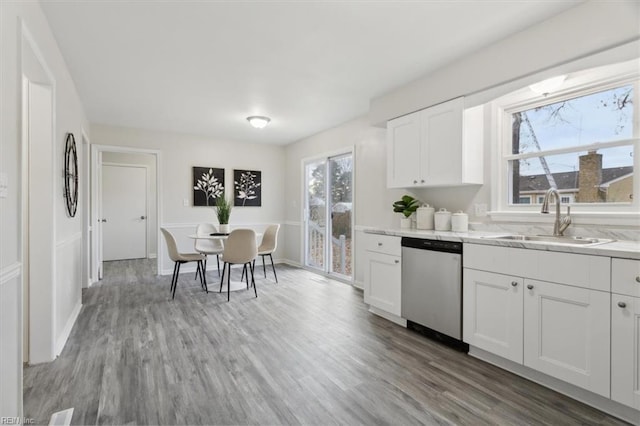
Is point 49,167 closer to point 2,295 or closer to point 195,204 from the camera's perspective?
point 2,295

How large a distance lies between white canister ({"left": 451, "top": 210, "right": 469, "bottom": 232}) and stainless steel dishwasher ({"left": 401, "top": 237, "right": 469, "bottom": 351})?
1.30 ft

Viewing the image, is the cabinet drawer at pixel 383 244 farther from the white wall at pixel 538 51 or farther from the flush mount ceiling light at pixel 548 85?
the flush mount ceiling light at pixel 548 85

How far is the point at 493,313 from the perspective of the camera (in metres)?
2.21

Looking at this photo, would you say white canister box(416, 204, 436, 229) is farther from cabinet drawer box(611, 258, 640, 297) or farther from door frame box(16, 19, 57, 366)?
door frame box(16, 19, 57, 366)

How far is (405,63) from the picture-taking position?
2.79 meters

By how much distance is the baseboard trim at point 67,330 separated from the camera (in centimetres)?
243

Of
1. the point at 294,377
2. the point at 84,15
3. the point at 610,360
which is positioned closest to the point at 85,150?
the point at 84,15

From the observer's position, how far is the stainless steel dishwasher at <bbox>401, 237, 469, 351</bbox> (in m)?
2.45

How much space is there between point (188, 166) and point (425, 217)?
13.5 ft

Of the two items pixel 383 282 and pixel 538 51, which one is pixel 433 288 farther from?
pixel 538 51

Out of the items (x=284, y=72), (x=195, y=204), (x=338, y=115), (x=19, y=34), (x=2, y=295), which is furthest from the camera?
(x=195, y=204)

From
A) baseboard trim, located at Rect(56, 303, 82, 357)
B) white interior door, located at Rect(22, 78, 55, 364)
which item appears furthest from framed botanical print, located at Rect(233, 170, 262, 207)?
white interior door, located at Rect(22, 78, 55, 364)

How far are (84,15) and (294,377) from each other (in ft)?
9.14

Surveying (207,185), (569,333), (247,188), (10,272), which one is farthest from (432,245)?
(207,185)
